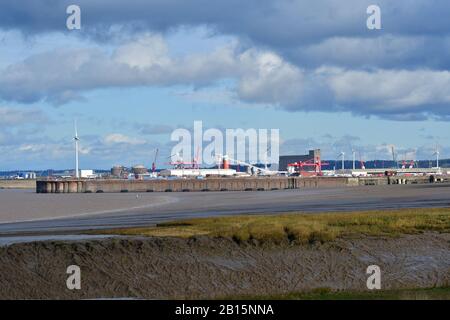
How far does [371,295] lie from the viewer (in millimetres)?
25469

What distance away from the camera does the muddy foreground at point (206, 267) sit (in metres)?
28.8

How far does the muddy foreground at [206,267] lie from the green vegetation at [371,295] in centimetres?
206

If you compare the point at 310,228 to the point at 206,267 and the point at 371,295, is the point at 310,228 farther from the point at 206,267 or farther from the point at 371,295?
the point at 371,295

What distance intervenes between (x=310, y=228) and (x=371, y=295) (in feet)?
39.8

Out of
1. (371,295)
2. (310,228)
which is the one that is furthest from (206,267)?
(371,295)

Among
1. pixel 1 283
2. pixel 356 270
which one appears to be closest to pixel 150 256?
pixel 1 283

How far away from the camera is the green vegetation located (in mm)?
24156

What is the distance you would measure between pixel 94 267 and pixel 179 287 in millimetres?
3789

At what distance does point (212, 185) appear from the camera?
188 meters

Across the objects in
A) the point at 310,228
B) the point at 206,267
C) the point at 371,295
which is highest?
the point at 310,228

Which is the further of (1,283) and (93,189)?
(93,189)

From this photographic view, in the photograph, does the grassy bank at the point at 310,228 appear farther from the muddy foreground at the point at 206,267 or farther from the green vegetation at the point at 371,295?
the green vegetation at the point at 371,295
